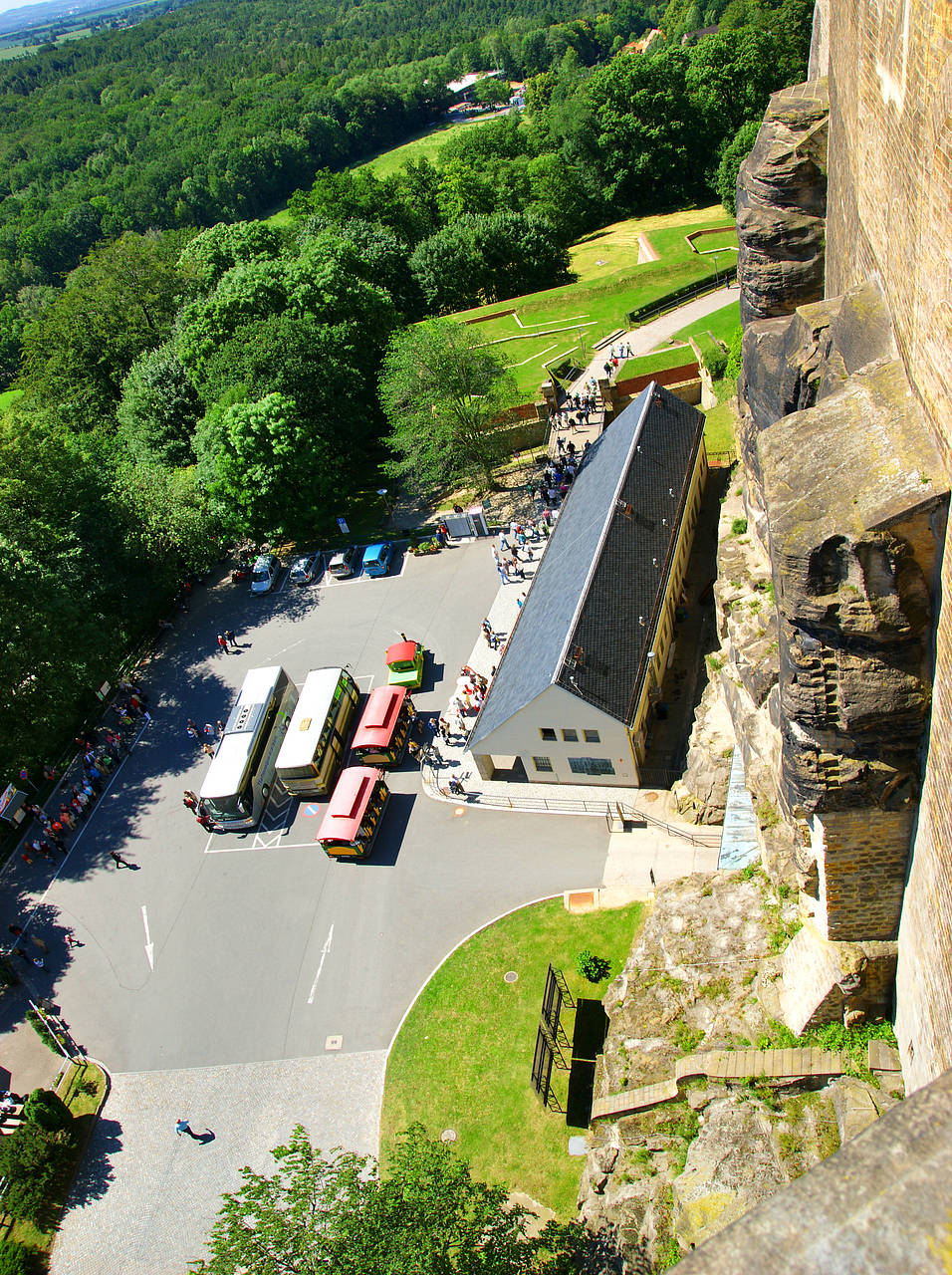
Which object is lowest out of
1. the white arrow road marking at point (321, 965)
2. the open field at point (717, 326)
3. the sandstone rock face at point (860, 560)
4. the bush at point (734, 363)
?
the white arrow road marking at point (321, 965)

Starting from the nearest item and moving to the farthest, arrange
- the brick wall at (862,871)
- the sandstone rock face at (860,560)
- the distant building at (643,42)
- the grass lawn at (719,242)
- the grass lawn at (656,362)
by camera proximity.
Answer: the sandstone rock face at (860,560), the brick wall at (862,871), the grass lawn at (656,362), the grass lawn at (719,242), the distant building at (643,42)

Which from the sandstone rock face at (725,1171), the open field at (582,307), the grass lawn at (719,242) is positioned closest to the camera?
the sandstone rock face at (725,1171)

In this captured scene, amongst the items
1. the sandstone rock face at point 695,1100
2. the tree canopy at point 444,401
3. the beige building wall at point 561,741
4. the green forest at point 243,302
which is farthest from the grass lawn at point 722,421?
the sandstone rock face at point 695,1100

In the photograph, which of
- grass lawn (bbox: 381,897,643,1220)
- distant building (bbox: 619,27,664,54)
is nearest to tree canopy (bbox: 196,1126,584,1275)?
grass lawn (bbox: 381,897,643,1220)

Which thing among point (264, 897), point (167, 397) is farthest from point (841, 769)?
point (167, 397)

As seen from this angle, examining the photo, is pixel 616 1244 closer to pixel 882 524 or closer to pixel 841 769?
pixel 841 769

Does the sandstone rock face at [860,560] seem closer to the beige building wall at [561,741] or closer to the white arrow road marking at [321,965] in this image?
the beige building wall at [561,741]

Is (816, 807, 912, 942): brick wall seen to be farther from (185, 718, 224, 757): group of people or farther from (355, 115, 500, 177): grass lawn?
(355, 115, 500, 177): grass lawn
